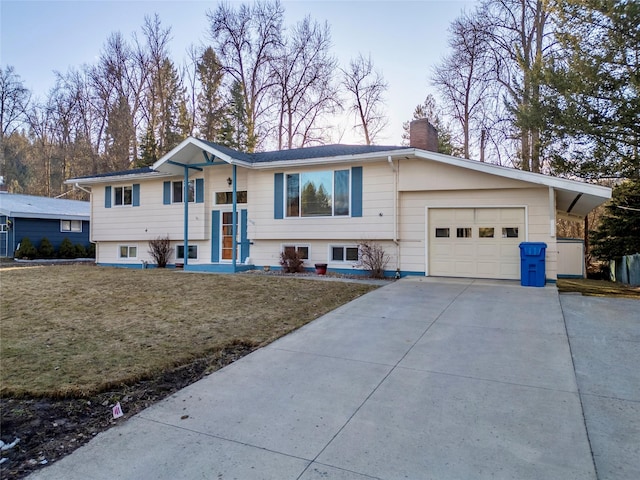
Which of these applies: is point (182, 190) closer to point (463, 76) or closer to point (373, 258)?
point (373, 258)

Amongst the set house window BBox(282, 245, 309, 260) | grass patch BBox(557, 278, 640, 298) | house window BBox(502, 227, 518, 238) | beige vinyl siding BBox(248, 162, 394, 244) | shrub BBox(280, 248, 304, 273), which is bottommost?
grass patch BBox(557, 278, 640, 298)

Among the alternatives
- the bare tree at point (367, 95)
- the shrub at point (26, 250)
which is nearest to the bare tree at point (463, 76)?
the bare tree at point (367, 95)

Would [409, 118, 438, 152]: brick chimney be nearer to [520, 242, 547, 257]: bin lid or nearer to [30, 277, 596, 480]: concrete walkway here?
[520, 242, 547, 257]: bin lid

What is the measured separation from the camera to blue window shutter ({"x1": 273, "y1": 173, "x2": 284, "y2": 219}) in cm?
1292

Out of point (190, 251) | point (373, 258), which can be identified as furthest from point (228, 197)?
point (373, 258)

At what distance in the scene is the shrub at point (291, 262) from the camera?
492 inches

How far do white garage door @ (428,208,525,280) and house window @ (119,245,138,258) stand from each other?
11921 millimetres

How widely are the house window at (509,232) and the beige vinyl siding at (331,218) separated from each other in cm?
308

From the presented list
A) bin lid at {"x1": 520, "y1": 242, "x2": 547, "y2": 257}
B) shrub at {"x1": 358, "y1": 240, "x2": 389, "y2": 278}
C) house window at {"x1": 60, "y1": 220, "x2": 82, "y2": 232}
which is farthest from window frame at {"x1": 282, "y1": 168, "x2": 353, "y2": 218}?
house window at {"x1": 60, "y1": 220, "x2": 82, "y2": 232}

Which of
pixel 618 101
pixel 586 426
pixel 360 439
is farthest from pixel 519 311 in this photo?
pixel 618 101

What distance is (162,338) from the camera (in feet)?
18.3

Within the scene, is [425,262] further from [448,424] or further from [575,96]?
[448,424]

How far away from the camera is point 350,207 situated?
12008 millimetres

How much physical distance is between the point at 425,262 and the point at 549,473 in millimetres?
9118
